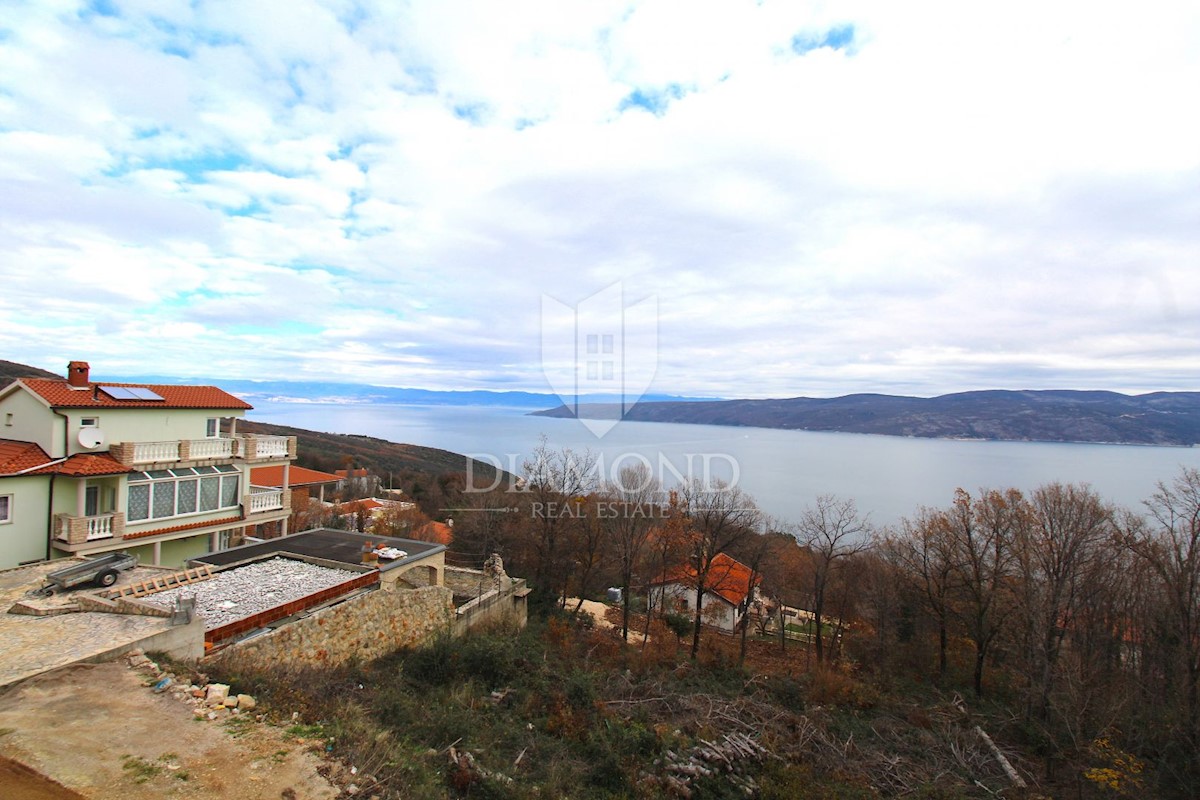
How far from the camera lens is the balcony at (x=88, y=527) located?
1062 centimetres

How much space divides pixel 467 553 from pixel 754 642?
12.7 metres

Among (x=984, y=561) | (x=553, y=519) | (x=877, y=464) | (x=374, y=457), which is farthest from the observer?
(x=877, y=464)

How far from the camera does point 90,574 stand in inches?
332

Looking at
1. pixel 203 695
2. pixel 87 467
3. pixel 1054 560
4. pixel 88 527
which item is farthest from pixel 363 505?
pixel 1054 560

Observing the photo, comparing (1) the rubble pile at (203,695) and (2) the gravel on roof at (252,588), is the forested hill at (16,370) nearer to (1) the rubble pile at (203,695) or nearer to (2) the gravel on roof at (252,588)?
(2) the gravel on roof at (252,588)

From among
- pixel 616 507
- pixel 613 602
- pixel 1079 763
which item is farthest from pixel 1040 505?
pixel 613 602

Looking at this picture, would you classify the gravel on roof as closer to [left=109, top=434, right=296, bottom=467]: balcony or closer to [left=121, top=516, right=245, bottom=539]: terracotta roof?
[left=121, top=516, right=245, bottom=539]: terracotta roof

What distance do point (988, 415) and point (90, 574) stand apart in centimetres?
18406

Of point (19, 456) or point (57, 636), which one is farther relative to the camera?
point (19, 456)

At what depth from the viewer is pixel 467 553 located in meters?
23.5

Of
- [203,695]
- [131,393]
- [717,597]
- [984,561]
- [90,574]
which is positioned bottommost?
[717,597]

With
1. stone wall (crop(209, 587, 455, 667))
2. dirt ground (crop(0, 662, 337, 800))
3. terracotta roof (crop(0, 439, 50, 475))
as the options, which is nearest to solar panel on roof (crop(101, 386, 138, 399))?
terracotta roof (crop(0, 439, 50, 475))

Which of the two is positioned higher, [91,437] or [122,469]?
[91,437]

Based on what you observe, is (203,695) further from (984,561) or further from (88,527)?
(984,561)
